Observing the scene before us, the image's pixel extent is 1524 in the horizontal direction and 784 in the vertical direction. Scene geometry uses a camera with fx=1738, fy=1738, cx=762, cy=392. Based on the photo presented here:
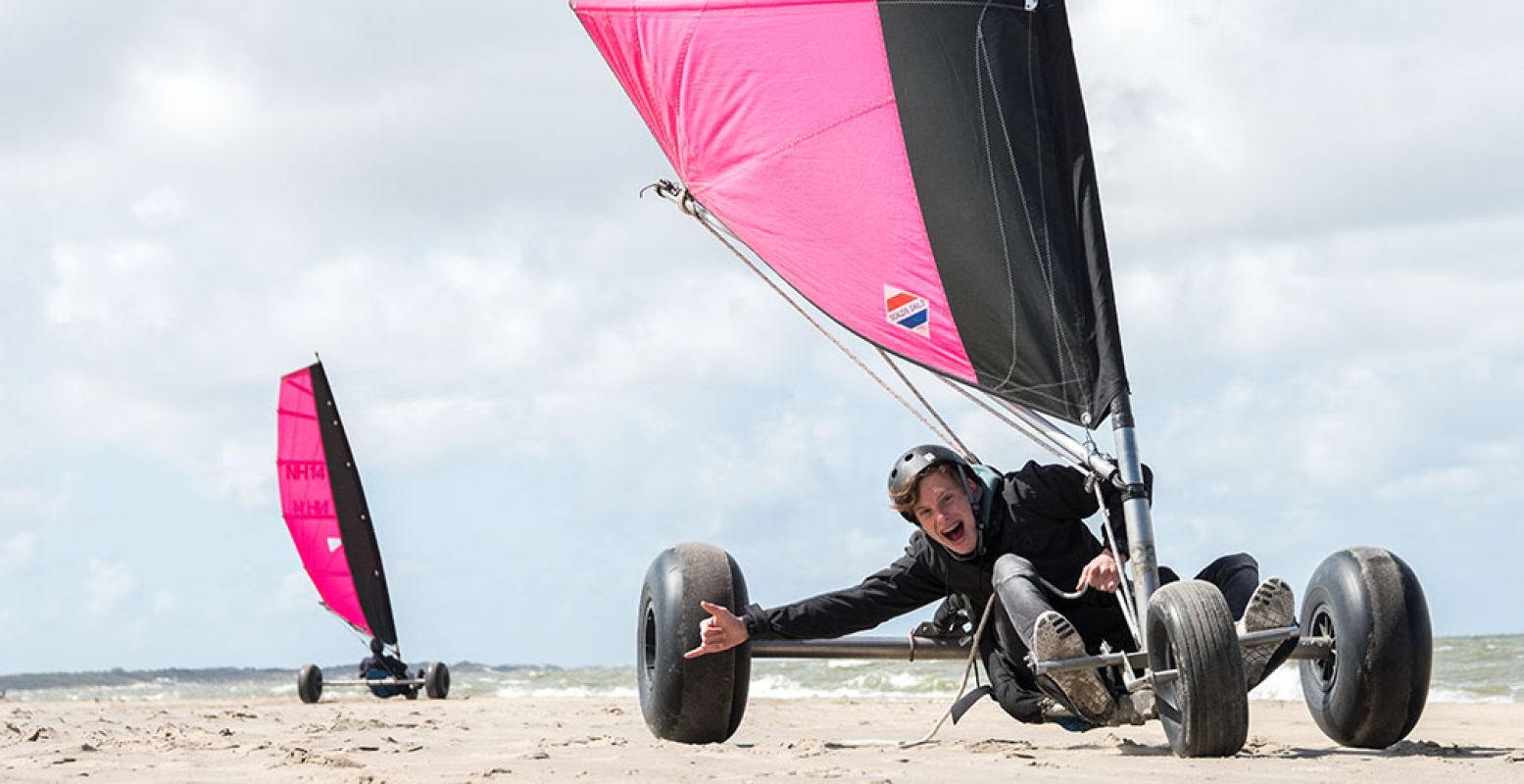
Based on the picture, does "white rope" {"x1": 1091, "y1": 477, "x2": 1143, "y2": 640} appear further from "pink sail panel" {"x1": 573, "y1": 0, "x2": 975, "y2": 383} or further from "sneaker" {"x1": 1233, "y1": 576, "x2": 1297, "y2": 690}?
"pink sail panel" {"x1": 573, "y1": 0, "x2": 975, "y2": 383}

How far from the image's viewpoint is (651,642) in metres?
6.67

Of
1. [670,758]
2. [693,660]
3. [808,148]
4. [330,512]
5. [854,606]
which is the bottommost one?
[670,758]

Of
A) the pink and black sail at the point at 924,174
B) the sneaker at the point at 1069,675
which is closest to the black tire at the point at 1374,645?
the sneaker at the point at 1069,675

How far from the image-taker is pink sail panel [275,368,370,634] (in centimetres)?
2411

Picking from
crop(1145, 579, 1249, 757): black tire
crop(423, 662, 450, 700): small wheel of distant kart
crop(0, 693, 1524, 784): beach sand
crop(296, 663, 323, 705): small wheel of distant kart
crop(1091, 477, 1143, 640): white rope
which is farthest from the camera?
crop(423, 662, 450, 700): small wheel of distant kart

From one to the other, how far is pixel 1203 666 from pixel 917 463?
133cm

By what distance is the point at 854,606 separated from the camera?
625 cm

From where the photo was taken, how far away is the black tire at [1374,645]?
539 centimetres

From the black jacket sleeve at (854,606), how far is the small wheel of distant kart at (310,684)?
14.9 m

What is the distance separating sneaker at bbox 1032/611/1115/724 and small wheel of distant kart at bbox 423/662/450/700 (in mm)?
15920

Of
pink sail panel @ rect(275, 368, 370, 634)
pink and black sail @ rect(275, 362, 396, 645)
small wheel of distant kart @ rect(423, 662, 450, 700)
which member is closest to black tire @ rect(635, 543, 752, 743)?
small wheel of distant kart @ rect(423, 662, 450, 700)

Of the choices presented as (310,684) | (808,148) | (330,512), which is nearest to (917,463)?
(808,148)

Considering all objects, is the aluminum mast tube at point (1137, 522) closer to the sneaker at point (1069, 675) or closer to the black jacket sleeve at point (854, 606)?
the sneaker at point (1069, 675)

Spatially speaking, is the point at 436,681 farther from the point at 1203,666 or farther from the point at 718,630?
the point at 1203,666
